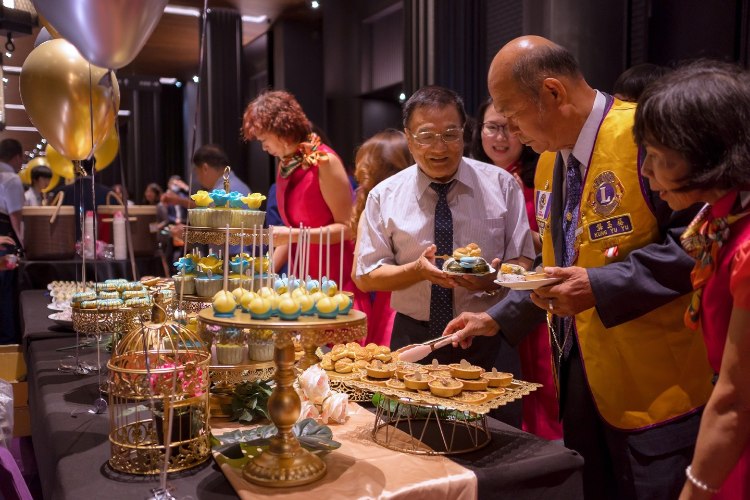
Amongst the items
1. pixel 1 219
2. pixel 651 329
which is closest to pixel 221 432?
pixel 651 329

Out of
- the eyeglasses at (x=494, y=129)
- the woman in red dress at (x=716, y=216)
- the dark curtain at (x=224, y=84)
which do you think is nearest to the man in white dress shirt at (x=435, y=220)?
the eyeglasses at (x=494, y=129)

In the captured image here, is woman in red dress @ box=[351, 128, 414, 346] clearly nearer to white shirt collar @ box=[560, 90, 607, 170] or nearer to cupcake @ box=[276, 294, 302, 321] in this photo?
white shirt collar @ box=[560, 90, 607, 170]

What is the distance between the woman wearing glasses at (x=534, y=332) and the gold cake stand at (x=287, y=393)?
1418 mm

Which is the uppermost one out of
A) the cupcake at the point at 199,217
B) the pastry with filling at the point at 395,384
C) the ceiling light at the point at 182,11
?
the ceiling light at the point at 182,11

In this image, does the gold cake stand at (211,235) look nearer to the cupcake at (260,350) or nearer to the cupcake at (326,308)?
the cupcake at (260,350)

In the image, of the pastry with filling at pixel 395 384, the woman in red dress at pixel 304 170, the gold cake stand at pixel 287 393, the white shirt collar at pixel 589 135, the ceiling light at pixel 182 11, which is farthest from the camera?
the ceiling light at pixel 182 11

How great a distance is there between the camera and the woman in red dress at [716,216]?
99 cm

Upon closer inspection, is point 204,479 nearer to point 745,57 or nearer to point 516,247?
point 516,247

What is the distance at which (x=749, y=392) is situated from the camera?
0.98 m

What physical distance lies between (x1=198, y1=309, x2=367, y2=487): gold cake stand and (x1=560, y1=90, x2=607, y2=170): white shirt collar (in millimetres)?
742

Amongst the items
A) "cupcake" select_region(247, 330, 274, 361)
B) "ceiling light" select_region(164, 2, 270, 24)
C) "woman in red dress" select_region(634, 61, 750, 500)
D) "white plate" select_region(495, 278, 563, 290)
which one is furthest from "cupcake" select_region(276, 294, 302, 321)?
"ceiling light" select_region(164, 2, 270, 24)

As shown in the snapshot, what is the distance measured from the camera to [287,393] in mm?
1306

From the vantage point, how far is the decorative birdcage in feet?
4.48

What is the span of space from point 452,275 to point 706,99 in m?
0.98
